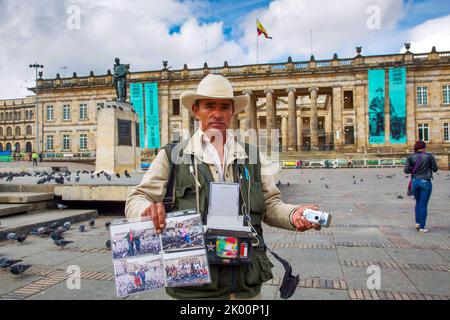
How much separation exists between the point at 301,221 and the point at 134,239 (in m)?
0.97

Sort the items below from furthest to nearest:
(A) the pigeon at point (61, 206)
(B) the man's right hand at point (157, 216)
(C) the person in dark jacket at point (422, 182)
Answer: (A) the pigeon at point (61, 206)
(C) the person in dark jacket at point (422, 182)
(B) the man's right hand at point (157, 216)

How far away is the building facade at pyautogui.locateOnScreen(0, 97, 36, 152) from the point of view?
7662cm

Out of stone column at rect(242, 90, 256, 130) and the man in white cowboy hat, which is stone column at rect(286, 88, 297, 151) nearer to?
stone column at rect(242, 90, 256, 130)

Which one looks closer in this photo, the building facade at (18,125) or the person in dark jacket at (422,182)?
the person in dark jacket at (422,182)

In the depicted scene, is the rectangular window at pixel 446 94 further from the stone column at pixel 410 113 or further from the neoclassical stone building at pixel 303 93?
the stone column at pixel 410 113

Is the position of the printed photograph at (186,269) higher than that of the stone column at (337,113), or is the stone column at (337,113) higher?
the stone column at (337,113)

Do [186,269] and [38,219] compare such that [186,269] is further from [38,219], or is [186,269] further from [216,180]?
[38,219]

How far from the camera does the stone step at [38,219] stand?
254 inches

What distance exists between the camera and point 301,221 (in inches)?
83.4

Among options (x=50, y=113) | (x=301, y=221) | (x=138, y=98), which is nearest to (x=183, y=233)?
(x=301, y=221)

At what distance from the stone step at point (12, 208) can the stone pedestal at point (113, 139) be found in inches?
254

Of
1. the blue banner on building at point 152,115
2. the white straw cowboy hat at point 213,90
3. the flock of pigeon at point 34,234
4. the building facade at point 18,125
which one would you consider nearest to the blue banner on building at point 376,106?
the blue banner on building at point 152,115

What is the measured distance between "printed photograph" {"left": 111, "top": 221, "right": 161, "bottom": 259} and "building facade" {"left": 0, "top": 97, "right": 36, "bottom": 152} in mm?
83669

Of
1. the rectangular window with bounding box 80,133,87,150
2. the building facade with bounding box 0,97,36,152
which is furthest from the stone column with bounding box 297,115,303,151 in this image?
the building facade with bounding box 0,97,36,152
